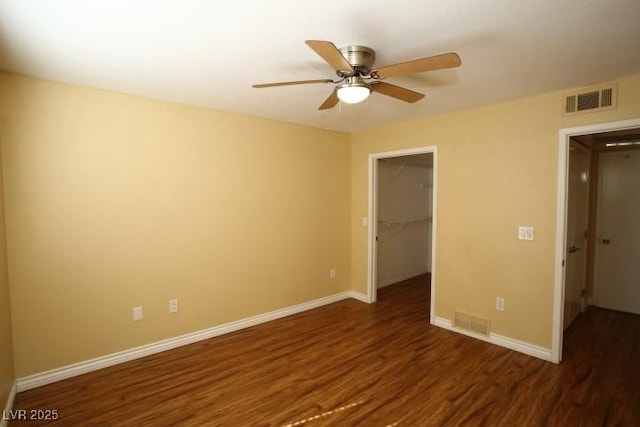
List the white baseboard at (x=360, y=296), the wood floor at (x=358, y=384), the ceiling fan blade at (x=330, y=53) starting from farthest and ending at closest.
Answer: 1. the white baseboard at (x=360, y=296)
2. the wood floor at (x=358, y=384)
3. the ceiling fan blade at (x=330, y=53)

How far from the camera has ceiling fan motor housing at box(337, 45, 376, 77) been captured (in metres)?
1.86

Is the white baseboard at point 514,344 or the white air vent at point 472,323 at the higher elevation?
the white air vent at point 472,323

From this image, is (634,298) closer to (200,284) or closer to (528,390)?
(528,390)

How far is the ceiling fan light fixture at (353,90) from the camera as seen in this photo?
1860mm

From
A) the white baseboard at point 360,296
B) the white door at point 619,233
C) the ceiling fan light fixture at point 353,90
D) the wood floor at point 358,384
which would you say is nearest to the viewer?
the ceiling fan light fixture at point 353,90

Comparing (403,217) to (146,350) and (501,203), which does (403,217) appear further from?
(146,350)

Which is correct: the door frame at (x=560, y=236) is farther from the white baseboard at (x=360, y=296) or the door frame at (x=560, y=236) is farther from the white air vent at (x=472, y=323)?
the white baseboard at (x=360, y=296)

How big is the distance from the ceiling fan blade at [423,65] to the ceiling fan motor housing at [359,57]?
10 cm

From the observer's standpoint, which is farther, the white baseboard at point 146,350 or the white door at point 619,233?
A: the white door at point 619,233

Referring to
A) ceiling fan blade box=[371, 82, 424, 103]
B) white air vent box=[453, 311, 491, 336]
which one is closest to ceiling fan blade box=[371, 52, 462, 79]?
ceiling fan blade box=[371, 82, 424, 103]

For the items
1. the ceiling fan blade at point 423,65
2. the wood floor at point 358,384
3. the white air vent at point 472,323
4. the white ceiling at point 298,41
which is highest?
the white ceiling at point 298,41

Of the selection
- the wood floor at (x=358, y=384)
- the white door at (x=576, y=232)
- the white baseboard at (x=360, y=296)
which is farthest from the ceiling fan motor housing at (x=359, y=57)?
the white baseboard at (x=360, y=296)

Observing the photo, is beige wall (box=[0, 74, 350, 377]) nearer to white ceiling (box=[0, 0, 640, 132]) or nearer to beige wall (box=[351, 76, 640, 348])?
white ceiling (box=[0, 0, 640, 132])

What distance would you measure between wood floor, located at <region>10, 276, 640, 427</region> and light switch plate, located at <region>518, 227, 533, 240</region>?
1094mm
